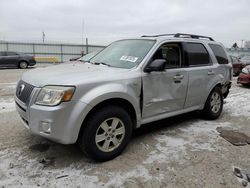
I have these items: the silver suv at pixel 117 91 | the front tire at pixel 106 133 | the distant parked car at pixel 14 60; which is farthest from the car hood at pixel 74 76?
the distant parked car at pixel 14 60

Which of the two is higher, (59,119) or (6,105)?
(59,119)

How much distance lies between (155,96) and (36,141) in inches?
79.8

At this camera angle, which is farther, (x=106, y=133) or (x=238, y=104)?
(x=238, y=104)

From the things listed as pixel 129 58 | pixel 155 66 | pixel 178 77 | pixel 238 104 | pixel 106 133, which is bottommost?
pixel 238 104

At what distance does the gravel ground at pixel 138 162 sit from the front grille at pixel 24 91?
81cm

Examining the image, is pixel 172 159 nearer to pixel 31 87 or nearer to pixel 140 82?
pixel 140 82

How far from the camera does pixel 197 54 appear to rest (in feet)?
15.8

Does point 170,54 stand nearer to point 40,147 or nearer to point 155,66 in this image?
point 155,66

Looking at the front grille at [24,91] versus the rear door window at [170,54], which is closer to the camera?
the front grille at [24,91]

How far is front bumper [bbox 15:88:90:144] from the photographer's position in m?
2.90

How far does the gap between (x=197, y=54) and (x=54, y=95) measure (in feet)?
9.96

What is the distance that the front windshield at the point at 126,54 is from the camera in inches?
153

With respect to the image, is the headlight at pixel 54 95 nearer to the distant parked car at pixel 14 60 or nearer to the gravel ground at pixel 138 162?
the gravel ground at pixel 138 162

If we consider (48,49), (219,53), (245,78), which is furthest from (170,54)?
(48,49)
